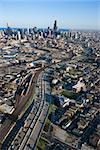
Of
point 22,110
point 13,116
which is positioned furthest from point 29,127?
point 22,110

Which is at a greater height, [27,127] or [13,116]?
[27,127]

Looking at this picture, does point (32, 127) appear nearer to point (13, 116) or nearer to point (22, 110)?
point (13, 116)

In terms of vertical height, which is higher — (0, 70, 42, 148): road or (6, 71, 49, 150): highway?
(6, 71, 49, 150): highway

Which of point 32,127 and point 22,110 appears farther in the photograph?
point 22,110

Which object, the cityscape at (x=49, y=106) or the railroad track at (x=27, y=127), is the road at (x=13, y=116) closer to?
the cityscape at (x=49, y=106)

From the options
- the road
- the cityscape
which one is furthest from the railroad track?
the road

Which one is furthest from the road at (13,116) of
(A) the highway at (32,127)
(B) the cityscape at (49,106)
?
(A) the highway at (32,127)

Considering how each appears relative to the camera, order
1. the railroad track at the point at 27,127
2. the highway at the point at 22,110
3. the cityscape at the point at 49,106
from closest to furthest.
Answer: the railroad track at the point at 27,127 → the cityscape at the point at 49,106 → the highway at the point at 22,110

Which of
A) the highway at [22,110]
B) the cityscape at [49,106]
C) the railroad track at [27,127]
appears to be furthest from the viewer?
the highway at [22,110]

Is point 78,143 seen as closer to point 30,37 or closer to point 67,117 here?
point 67,117

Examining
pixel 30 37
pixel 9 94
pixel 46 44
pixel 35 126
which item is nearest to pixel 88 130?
pixel 35 126

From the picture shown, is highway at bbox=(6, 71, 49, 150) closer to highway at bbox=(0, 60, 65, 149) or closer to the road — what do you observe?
highway at bbox=(0, 60, 65, 149)
